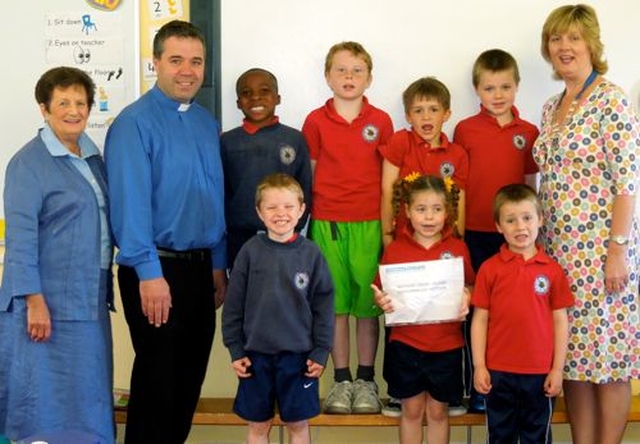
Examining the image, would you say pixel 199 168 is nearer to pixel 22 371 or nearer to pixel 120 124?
pixel 120 124

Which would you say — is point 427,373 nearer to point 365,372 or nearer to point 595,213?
point 365,372

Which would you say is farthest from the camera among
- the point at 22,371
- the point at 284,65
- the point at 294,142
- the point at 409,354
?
the point at 284,65

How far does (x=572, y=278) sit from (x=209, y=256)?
128 cm

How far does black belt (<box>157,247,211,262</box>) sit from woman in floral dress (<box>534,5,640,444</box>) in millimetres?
1231

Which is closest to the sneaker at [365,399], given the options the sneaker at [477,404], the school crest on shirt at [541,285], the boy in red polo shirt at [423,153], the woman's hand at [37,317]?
the sneaker at [477,404]

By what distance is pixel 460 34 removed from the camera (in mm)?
3182

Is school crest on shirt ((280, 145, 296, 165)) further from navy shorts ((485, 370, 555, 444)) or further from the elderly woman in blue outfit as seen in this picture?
navy shorts ((485, 370, 555, 444))

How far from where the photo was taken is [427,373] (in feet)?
8.68

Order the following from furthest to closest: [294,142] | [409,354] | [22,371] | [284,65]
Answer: [284,65]
[294,142]
[409,354]
[22,371]

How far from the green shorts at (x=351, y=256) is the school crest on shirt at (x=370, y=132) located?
326mm

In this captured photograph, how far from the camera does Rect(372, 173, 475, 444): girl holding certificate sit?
8.66 feet

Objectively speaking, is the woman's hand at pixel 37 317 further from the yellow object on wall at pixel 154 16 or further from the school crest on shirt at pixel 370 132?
the school crest on shirt at pixel 370 132

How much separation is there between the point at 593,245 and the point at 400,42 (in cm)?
118

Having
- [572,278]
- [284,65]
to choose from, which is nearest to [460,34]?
[284,65]
